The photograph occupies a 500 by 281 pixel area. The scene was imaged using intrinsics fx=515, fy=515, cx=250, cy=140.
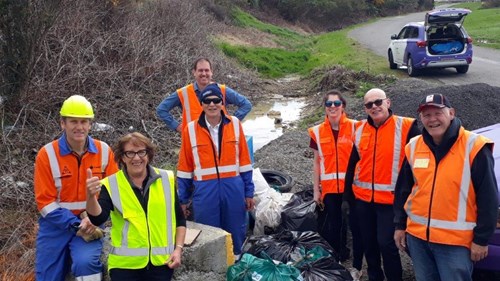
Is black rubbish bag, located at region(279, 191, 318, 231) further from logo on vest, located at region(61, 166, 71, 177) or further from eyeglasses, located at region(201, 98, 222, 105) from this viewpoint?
logo on vest, located at region(61, 166, 71, 177)

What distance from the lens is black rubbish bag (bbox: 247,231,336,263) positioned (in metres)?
4.46

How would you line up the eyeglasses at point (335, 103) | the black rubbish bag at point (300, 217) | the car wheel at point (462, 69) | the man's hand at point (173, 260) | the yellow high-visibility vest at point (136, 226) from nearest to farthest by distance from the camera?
the yellow high-visibility vest at point (136, 226), the man's hand at point (173, 260), the eyeglasses at point (335, 103), the black rubbish bag at point (300, 217), the car wheel at point (462, 69)

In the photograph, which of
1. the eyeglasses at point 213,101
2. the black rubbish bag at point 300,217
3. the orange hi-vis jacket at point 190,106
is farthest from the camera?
the orange hi-vis jacket at point 190,106

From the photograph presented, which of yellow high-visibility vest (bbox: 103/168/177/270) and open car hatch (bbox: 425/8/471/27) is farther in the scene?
open car hatch (bbox: 425/8/471/27)

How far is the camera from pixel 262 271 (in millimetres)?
3979

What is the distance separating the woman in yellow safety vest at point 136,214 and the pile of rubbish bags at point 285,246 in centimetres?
72

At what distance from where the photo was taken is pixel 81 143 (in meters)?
4.21

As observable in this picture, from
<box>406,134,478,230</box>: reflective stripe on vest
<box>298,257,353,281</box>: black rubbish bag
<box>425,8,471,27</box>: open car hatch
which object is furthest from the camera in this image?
<box>425,8,471,27</box>: open car hatch

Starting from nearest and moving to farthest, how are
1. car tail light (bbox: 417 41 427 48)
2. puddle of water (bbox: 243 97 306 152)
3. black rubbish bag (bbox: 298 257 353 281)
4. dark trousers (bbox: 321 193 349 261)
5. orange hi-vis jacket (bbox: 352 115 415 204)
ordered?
black rubbish bag (bbox: 298 257 353 281)
orange hi-vis jacket (bbox: 352 115 415 204)
dark trousers (bbox: 321 193 349 261)
puddle of water (bbox: 243 97 306 152)
car tail light (bbox: 417 41 427 48)

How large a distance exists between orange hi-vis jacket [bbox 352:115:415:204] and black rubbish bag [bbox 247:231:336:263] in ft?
1.97

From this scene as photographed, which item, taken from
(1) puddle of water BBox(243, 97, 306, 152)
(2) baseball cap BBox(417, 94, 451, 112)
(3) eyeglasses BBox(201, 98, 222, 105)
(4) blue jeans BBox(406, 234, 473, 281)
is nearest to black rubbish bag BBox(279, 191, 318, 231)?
(3) eyeglasses BBox(201, 98, 222, 105)

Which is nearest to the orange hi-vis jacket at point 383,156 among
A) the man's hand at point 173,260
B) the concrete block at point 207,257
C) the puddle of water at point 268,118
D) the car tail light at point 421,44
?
the concrete block at point 207,257

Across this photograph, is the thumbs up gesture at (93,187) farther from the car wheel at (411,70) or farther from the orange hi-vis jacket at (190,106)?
the car wheel at (411,70)

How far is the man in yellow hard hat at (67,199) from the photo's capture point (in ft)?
13.4
